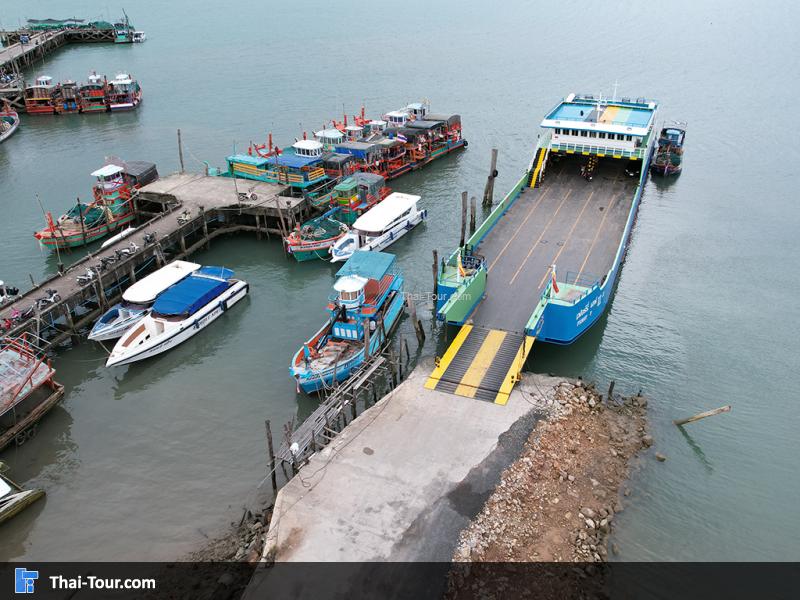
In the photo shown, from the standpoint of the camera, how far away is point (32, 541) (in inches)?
1066

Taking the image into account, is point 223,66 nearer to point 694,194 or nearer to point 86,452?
point 694,194

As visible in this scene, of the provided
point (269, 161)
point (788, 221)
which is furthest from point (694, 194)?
point (269, 161)

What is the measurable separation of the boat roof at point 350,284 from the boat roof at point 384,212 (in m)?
13.1

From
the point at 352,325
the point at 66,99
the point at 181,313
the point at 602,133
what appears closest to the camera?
the point at 352,325

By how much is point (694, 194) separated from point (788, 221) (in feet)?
29.3

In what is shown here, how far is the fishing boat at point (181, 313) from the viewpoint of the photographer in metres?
37.3

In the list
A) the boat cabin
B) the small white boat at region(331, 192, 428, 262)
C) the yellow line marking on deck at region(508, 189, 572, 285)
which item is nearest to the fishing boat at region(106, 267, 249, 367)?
the small white boat at region(331, 192, 428, 262)

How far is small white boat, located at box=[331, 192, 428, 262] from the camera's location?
48438mm

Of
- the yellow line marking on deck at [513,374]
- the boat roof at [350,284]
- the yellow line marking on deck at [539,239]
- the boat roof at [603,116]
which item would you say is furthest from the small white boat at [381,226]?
the yellow line marking on deck at [513,374]

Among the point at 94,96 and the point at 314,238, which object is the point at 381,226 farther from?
the point at 94,96

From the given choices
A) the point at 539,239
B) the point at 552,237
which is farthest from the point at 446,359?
the point at 552,237

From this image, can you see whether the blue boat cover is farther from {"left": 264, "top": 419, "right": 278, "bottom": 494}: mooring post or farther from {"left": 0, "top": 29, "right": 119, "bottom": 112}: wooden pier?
{"left": 0, "top": 29, "right": 119, "bottom": 112}: wooden pier

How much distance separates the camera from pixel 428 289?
149ft

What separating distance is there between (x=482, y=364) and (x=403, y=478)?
8638 mm
